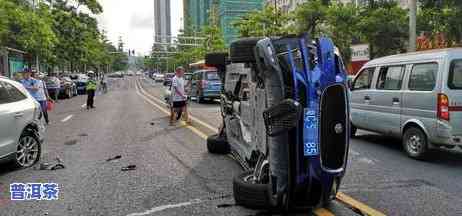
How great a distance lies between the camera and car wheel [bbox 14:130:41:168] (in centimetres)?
825

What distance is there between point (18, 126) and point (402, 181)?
19.9 ft

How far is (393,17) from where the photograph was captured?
24.8 meters

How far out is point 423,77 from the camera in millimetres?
8492

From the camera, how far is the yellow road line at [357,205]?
5.42 meters

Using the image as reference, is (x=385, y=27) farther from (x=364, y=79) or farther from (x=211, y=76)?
(x=364, y=79)

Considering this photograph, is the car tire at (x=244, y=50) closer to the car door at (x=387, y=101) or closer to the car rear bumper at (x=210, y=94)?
the car door at (x=387, y=101)

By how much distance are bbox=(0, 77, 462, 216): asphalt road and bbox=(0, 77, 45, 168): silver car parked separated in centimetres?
33

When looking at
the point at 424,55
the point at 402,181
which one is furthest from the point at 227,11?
the point at 402,181

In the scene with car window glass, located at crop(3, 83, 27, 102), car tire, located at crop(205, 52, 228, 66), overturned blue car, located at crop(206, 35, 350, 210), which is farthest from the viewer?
car tire, located at crop(205, 52, 228, 66)

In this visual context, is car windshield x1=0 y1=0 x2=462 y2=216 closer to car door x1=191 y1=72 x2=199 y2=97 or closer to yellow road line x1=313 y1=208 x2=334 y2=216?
yellow road line x1=313 y1=208 x2=334 y2=216

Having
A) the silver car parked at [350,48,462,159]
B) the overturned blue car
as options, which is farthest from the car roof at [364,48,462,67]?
the overturned blue car

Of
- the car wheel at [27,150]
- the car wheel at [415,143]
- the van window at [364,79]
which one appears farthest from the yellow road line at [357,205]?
the car wheel at [27,150]

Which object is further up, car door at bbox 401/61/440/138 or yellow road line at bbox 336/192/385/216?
car door at bbox 401/61/440/138

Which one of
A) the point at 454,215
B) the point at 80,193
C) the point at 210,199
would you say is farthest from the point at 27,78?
the point at 454,215
